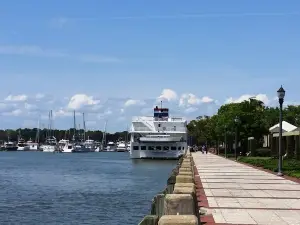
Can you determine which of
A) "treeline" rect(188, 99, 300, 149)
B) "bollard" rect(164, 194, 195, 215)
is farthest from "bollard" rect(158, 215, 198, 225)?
"treeline" rect(188, 99, 300, 149)

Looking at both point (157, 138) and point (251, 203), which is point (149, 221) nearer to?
point (251, 203)

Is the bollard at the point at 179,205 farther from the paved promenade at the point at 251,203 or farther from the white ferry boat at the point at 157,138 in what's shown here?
the white ferry boat at the point at 157,138

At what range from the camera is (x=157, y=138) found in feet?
287

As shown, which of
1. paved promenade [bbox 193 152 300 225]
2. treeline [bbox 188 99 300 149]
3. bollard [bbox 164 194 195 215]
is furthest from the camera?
treeline [bbox 188 99 300 149]

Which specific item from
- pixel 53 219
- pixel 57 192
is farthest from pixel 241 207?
pixel 57 192

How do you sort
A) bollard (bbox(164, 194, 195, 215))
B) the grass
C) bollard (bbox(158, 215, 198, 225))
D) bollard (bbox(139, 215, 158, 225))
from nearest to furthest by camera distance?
bollard (bbox(158, 215, 198, 225)), bollard (bbox(164, 194, 195, 215)), bollard (bbox(139, 215, 158, 225)), the grass

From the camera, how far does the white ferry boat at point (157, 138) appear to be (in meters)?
87.6

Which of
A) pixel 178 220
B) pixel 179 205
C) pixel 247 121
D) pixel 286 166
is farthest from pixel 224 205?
pixel 247 121

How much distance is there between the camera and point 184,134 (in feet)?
296

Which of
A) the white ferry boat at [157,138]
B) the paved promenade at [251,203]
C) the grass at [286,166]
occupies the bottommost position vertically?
the paved promenade at [251,203]

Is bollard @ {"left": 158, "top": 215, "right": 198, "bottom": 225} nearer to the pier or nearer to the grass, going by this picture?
the pier

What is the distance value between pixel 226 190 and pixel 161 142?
65.2m

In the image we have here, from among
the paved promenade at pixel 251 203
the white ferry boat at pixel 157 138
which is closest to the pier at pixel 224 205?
the paved promenade at pixel 251 203

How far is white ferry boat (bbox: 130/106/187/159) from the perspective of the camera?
87.6 m
